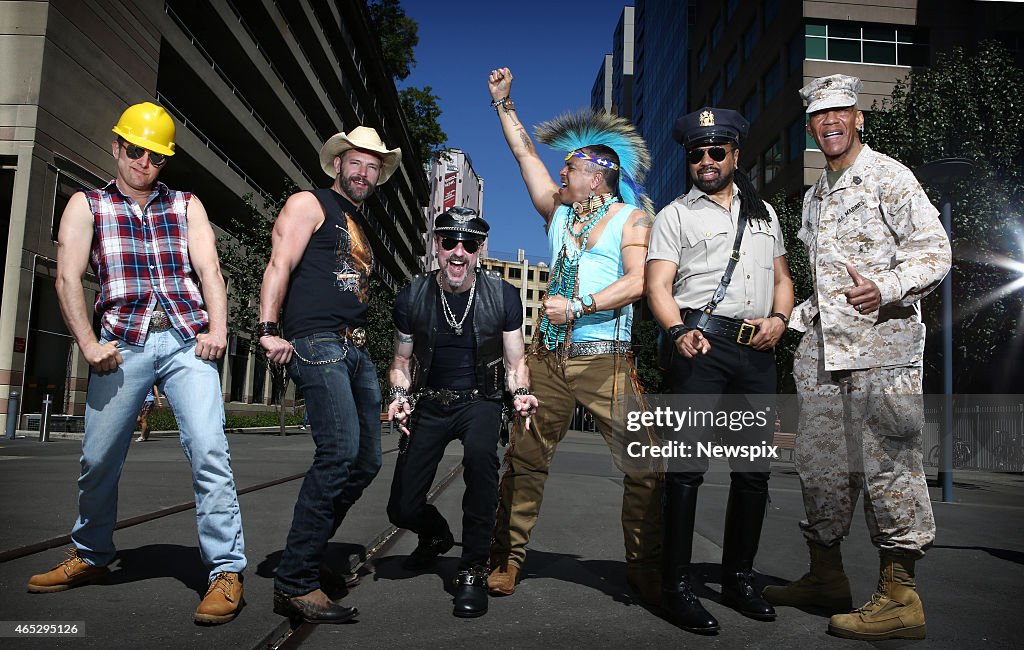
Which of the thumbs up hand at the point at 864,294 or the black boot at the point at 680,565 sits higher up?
the thumbs up hand at the point at 864,294

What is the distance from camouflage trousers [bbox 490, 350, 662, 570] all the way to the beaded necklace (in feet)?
0.38

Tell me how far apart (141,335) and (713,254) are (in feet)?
8.49

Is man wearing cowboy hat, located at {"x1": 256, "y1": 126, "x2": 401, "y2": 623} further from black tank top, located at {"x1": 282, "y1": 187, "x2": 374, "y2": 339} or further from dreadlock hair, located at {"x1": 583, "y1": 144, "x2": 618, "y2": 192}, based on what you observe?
dreadlock hair, located at {"x1": 583, "y1": 144, "x2": 618, "y2": 192}

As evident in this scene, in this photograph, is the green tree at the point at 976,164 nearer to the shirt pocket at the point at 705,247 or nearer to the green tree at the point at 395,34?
the shirt pocket at the point at 705,247

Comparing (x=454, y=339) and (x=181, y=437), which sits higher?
(x=454, y=339)

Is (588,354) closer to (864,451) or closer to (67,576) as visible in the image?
(864,451)

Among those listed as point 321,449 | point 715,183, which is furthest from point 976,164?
point 321,449

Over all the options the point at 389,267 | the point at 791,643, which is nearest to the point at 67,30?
the point at 791,643

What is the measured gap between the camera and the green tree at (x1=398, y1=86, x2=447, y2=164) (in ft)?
154

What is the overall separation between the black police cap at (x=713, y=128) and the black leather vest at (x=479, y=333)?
1205mm

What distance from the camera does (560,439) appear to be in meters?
4.06

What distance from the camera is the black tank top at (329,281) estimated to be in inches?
142

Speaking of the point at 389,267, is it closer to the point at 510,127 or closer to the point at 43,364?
the point at 43,364

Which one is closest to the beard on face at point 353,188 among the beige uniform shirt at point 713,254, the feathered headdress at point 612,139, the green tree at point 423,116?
the feathered headdress at point 612,139
